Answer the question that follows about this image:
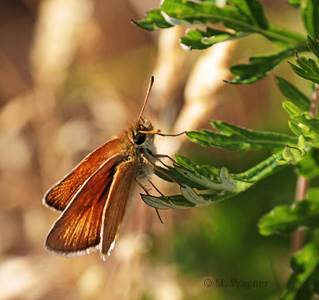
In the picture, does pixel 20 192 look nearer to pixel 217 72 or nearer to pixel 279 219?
pixel 217 72

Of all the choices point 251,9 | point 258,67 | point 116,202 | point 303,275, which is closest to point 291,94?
point 258,67

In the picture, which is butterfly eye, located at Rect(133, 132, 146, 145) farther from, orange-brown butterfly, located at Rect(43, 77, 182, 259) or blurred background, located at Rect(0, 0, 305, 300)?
Answer: blurred background, located at Rect(0, 0, 305, 300)

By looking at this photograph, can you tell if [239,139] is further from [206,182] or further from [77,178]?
[77,178]

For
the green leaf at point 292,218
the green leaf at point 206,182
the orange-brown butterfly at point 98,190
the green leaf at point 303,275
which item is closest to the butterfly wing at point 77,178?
the orange-brown butterfly at point 98,190

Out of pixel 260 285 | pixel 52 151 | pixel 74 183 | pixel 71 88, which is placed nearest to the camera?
pixel 74 183

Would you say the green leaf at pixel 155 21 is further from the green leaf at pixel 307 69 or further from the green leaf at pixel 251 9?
the green leaf at pixel 307 69

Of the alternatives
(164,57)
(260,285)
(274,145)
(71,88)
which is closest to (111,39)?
(71,88)
